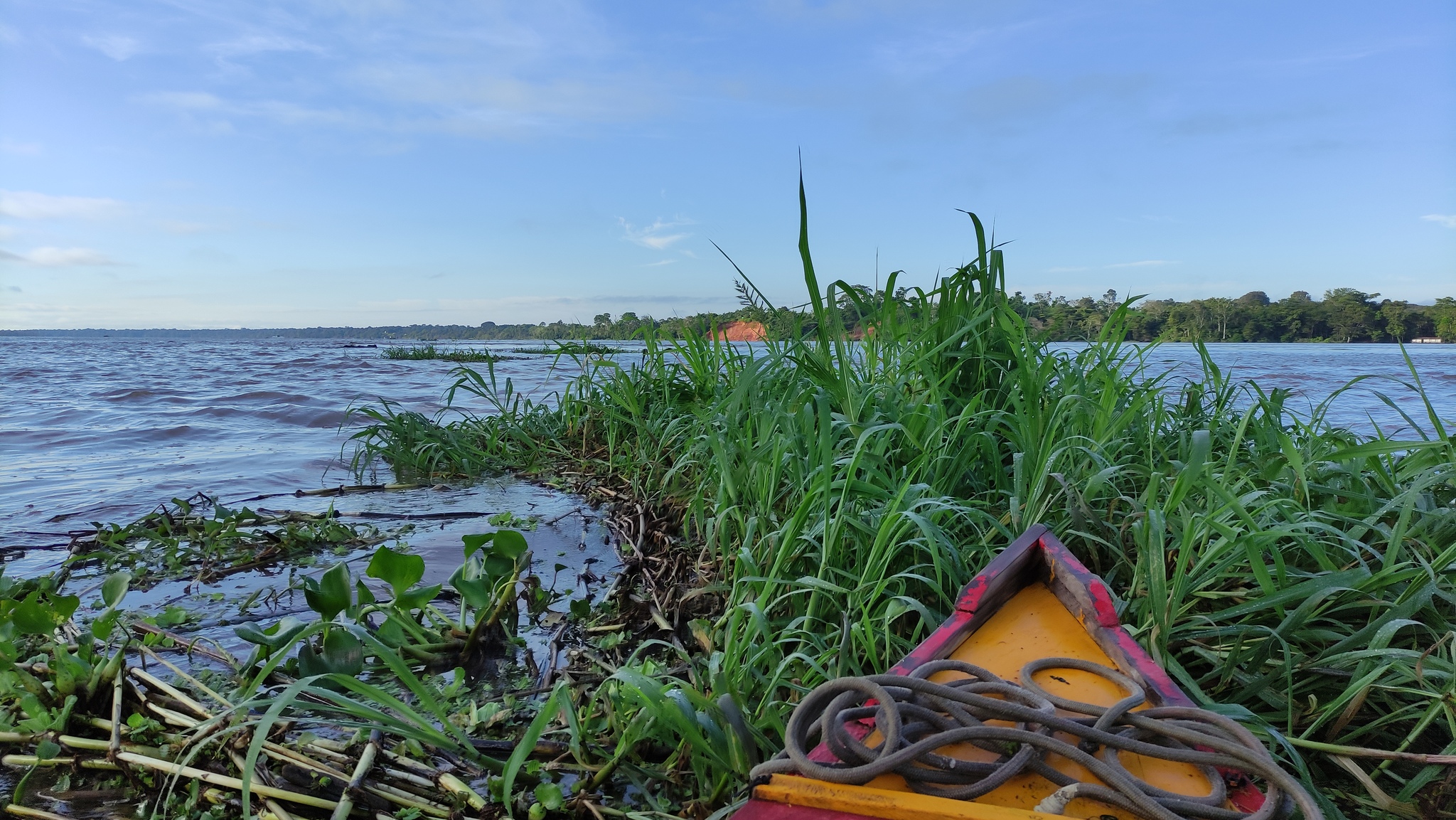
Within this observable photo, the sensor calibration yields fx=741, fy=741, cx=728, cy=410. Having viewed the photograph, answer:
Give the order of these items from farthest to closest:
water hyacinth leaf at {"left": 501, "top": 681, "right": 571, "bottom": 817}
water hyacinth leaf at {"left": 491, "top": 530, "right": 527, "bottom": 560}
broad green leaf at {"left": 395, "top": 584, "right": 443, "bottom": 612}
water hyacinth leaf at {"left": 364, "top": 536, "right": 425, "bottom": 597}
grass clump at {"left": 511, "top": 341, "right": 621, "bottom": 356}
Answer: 1. grass clump at {"left": 511, "top": 341, "right": 621, "bottom": 356}
2. water hyacinth leaf at {"left": 491, "top": 530, "right": 527, "bottom": 560}
3. broad green leaf at {"left": 395, "top": 584, "right": 443, "bottom": 612}
4. water hyacinth leaf at {"left": 364, "top": 536, "right": 425, "bottom": 597}
5. water hyacinth leaf at {"left": 501, "top": 681, "right": 571, "bottom": 817}

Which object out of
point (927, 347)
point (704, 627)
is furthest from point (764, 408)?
point (704, 627)

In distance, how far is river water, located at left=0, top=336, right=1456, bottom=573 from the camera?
4184mm

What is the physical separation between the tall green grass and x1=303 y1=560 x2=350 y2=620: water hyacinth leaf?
693 mm

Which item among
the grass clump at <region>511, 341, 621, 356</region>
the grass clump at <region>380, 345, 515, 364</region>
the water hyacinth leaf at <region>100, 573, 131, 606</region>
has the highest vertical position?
the grass clump at <region>511, 341, 621, 356</region>

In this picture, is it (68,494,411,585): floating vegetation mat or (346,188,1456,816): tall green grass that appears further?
(68,494,411,585): floating vegetation mat

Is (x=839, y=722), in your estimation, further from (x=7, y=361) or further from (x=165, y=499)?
(x=7, y=361)

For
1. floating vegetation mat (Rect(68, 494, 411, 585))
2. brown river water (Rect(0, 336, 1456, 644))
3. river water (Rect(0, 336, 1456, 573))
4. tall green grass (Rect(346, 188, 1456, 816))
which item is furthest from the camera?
river water (Rect(0, 336, 1456, 573))

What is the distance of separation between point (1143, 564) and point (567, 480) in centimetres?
340

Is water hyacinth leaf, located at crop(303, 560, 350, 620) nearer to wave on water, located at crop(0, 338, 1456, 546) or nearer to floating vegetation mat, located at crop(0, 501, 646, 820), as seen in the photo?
floating vegetation mat, located at crop(0, 501, 646, 820)

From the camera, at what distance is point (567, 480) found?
15.2 ft

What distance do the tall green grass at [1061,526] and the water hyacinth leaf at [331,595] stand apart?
69 cm

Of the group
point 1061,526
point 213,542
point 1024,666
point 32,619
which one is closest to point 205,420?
point 213,542

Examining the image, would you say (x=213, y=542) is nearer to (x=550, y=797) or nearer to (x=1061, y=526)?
(x=550, y=797)

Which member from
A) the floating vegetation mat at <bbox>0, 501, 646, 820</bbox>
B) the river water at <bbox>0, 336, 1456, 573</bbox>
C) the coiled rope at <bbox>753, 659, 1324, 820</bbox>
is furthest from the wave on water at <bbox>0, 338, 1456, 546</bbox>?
the floating vegetation mat at <bbox>0, 501, 646, 820</bbox>
